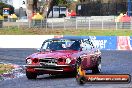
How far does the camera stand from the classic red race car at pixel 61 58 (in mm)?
16078

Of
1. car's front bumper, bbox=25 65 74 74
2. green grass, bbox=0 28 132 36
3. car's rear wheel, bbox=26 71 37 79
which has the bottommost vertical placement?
green grass, bbox=0 28 132 36

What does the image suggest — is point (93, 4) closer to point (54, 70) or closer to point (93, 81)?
point (54, 70)

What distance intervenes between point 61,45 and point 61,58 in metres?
1.50

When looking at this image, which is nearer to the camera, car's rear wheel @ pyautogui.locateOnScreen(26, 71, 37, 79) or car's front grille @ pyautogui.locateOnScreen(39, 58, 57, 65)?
car's front grille @ pyautogui.locateOnScreen(39, 58, 57, 65)

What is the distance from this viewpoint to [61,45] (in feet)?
57.5

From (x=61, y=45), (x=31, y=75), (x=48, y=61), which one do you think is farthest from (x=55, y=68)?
(x=61, y=45)

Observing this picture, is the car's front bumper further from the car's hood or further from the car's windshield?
the car's windshield

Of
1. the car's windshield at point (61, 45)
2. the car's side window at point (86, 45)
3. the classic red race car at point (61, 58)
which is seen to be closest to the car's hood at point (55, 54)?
the classic red race car at point (61, 58)

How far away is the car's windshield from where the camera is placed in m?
17.4

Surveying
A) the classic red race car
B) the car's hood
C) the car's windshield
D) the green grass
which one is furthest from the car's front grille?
the green grass

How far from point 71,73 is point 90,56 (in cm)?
144

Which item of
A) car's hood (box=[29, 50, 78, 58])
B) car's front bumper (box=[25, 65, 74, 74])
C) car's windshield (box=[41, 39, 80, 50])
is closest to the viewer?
car's front bumper (box=[25, 65, 74, 74])

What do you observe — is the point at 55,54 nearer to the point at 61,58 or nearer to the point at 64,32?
the point at 61,58

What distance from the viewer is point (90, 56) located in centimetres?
1756
